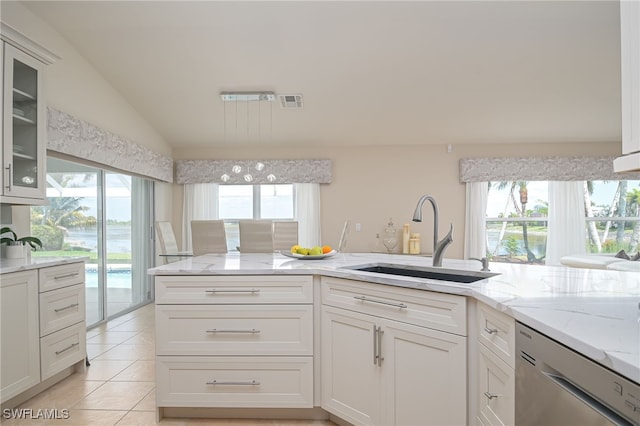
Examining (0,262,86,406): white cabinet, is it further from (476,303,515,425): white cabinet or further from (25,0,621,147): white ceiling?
(476,303,515,425): white cabinet

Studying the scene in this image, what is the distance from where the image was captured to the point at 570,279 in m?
1.69

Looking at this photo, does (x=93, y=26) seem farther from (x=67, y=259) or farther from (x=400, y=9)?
(x=400, y=9)

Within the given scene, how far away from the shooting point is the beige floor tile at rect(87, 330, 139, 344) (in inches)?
144

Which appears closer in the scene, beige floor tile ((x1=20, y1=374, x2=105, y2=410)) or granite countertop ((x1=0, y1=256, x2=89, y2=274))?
granite countertop ((x1=0, y1=256, x2=89, y2=274))

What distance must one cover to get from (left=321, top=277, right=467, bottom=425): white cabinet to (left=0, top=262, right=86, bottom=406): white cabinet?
178 cm

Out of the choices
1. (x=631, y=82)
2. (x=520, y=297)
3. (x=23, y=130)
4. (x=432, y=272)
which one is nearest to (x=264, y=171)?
(x=23, y=130)

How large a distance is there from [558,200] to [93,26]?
6536 millimetres

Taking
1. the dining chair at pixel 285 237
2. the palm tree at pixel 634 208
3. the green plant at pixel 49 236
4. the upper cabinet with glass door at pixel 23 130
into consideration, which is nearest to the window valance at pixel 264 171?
→ the dining chair at pixel 285 237

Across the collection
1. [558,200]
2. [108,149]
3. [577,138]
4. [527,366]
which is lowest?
[527,366]

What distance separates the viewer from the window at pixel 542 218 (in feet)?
19.8

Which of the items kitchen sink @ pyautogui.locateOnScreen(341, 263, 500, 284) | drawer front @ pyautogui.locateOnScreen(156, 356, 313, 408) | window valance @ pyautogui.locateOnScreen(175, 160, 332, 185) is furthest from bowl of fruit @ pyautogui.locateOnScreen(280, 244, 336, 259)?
window valance @ pyautogui.locateOnScreen(175, 160, 332, 185)

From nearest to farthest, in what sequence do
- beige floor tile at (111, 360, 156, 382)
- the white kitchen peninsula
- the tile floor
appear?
the white kitchen peninsula, the tile floor, beige floor tile at (111, 360, 156, 382)

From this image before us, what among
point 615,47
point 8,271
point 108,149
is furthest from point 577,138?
point 8,271

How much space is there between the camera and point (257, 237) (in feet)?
13.5
